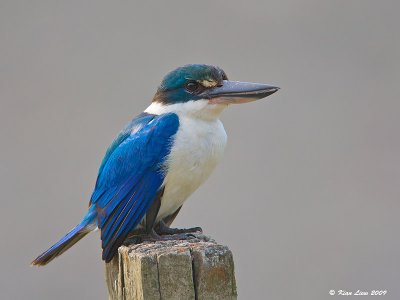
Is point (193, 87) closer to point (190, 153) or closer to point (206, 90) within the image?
point (206, 90)

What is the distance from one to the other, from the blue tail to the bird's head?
66 cm

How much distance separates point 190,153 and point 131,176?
29 centimetres

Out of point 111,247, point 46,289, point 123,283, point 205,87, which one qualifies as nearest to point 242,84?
point 205,87

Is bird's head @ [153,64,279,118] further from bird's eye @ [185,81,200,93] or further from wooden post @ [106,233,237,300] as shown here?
wooden post @ [106,233,237,300]

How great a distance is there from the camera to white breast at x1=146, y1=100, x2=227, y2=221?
4434 mm

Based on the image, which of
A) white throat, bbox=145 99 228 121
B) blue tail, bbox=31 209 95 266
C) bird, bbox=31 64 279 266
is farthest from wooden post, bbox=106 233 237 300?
white throat, bbox=145 99 228 121

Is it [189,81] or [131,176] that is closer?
[131,176]

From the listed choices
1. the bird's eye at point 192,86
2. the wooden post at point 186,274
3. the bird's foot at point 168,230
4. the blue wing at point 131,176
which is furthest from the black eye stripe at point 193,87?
the wooden post at point 186,274

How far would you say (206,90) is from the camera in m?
4.62

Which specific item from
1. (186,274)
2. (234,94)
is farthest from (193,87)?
(186,274)

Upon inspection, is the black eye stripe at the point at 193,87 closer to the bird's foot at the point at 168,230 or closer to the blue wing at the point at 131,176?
the blue wing at the point at 131,176

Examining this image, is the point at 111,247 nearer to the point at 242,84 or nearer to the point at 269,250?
the point at 242,84

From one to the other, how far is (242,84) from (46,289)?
3.92 metres

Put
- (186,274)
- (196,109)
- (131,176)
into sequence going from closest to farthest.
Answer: (186,274)
(131,176)
(196,109)
